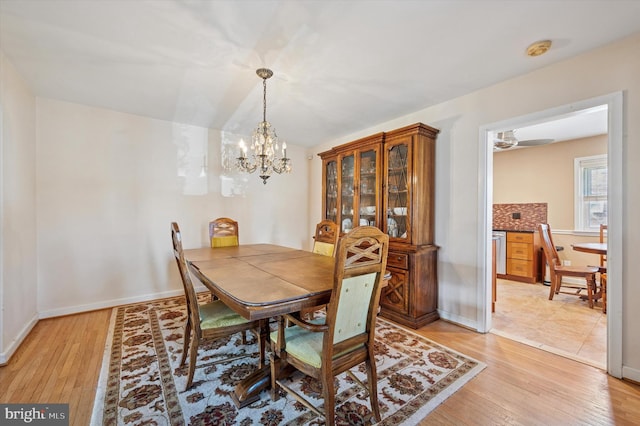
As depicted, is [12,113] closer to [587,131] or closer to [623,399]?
[623,399]

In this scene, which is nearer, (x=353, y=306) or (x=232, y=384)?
(x=353, y=306)

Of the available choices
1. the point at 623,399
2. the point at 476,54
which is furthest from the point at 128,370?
the point at 476,54

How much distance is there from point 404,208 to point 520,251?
3.23 m

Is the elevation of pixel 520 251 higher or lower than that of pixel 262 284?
lower

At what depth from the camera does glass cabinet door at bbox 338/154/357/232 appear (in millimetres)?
3817

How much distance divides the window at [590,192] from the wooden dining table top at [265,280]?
4893 mm

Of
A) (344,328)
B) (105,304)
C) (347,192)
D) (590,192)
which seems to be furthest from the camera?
(590,192)

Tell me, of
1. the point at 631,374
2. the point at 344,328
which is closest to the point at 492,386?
the point at 631,374

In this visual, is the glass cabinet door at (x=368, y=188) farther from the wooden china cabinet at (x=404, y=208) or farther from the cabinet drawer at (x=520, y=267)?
the cabinet drawer at (x=520, y=267)

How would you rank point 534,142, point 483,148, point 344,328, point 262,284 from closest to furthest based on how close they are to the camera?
1. point 344,328
2. point 262,284
3. point 483,148
4. point 534,142

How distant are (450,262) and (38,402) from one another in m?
3.61

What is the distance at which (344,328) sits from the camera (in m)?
1.48

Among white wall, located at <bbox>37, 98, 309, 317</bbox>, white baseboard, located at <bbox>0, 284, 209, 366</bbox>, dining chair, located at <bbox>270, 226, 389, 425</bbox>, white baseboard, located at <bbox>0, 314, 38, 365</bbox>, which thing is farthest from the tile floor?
white baseboard, located at <bbox>0, 314, 38, 365</bbox>

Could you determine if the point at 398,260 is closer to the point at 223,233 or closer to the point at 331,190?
the point at 331,190
